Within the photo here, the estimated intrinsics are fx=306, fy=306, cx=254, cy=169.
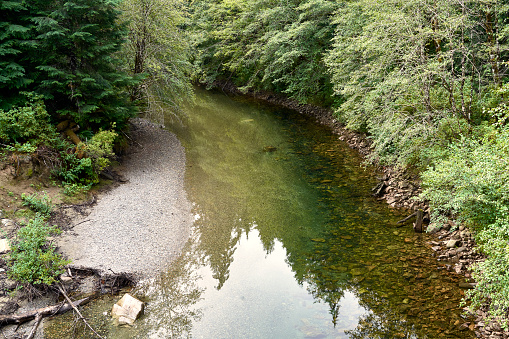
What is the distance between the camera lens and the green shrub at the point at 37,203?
8.42m

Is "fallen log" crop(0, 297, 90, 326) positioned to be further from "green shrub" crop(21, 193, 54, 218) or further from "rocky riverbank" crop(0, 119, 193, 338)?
"green shrub" crop(21, 193, 54, 218)

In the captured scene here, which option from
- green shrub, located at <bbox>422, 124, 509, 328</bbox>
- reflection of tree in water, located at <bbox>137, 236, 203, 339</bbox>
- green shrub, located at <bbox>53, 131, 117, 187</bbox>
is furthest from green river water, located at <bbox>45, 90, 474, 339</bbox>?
green shrub, located at <bbox>53, 131, 117, 187</bbox>

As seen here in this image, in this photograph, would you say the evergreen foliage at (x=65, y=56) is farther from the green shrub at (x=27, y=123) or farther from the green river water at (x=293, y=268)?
the green river water at (x=293, y=268)

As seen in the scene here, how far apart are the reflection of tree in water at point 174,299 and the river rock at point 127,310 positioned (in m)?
0.25

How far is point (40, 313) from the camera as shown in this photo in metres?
6.02

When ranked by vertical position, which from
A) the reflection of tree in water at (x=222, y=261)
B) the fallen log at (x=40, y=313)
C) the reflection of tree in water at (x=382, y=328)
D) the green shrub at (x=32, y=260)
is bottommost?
the fallen log at (x=40, y=313)

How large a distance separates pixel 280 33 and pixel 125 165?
42.6 feet

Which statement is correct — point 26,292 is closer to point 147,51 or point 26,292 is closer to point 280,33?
point 147,51

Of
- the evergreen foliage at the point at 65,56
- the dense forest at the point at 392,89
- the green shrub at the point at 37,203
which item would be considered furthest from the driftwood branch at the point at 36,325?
the evergreen foliage at the point at 65,56

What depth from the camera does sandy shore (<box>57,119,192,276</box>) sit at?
25.6ft

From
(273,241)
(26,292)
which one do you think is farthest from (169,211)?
(26,292)

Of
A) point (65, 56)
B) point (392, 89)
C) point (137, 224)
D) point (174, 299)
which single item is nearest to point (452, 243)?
point (392, 89)

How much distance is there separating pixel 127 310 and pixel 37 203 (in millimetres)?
4434

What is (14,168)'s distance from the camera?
29.4 feet
